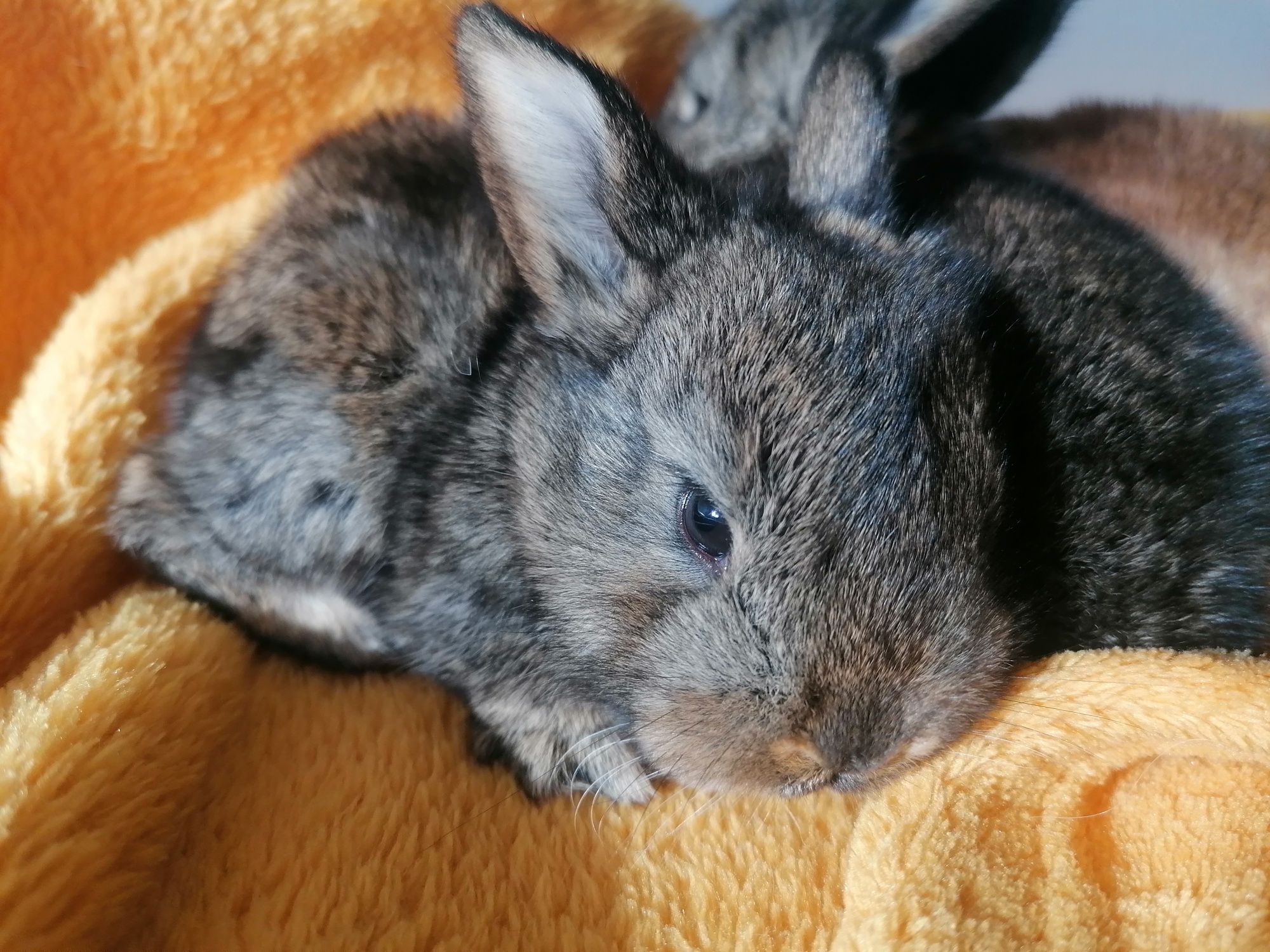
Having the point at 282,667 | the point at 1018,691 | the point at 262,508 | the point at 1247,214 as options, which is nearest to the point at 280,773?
the point at 282,667

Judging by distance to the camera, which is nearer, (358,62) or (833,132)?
(833,132)

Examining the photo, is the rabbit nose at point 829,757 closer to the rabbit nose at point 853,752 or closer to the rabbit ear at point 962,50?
the rabbit nose at point 853,752

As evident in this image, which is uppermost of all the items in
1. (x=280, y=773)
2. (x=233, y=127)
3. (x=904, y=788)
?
(x=233, y=127)

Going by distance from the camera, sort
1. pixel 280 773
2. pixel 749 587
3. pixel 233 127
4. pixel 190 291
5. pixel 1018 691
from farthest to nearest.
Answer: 1. pixel 233 127
2. pixel 190 291
3. pixel 280 773
4. pixel 1018 691
5. pixel 749 587

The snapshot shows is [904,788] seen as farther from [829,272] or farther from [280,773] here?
[280,773]

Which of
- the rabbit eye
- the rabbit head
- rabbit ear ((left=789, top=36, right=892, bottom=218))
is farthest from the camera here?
the rabbit eye

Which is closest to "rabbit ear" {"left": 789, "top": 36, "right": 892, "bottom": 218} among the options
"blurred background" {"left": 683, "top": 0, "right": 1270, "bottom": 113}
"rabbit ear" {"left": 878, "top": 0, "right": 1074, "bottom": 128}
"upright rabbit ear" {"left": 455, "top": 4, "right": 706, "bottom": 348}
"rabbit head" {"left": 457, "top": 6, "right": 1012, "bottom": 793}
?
"rabbit head" {"left": 457, "top": 6, "right": 1012, "bottom": 793}

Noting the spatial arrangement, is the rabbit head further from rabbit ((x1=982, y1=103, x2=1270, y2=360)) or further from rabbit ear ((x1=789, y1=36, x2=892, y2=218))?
rabbit ((x1=982, y1=103, x2=1270, y2=360))
